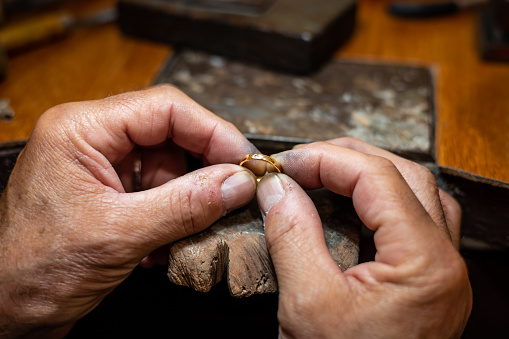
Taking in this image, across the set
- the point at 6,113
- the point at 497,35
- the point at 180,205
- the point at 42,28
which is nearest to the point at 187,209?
the point at 180,205

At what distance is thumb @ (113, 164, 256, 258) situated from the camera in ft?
2.76

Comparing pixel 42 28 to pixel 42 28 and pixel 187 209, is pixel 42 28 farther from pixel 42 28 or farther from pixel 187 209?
pixel 187 209

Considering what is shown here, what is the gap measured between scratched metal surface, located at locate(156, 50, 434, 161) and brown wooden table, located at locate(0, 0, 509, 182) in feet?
0.29

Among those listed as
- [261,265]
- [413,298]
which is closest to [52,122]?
[261,265]

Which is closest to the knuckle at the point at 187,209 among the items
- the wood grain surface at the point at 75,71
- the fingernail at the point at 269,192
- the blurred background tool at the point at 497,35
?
the fingernail at the point at 269,192

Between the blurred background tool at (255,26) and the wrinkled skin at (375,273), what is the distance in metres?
0.79

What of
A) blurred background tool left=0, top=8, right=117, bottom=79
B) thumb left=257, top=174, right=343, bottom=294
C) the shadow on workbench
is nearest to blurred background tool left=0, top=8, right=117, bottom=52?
blurred background tool left=0, top=8, right=117, bottom=79

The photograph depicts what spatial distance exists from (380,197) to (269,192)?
0.22 m

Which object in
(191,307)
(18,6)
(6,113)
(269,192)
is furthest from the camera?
(18,6)

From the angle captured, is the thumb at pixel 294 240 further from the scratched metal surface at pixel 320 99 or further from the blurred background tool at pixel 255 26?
the blurred background tool at pixel 255 26

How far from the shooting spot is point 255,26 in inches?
61.1

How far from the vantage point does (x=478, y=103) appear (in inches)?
58.3

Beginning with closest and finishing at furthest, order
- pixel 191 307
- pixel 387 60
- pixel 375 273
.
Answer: pixel 375 273 < pixel 191 307 < pixel 387 60

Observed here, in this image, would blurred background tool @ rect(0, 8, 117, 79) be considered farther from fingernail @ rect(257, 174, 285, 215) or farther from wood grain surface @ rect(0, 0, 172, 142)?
fingernail @ rect(257, 174, 285, 215)
